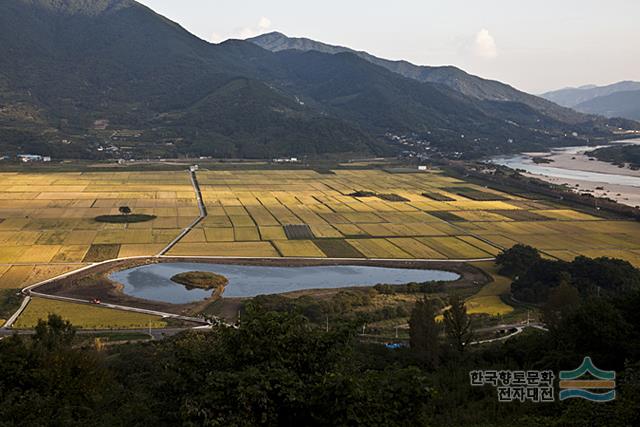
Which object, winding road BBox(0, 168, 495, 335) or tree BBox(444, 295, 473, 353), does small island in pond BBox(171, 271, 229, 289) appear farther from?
tree BBox(444, 295, 473, 353)

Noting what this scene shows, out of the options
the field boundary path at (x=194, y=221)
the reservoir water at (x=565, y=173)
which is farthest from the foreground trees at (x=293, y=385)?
the reservoir water at (x=565, y=173)

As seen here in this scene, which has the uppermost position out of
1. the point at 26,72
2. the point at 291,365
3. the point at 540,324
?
the point at 26,72

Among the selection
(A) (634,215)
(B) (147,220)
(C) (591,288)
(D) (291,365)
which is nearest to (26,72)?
(B) (147,220)

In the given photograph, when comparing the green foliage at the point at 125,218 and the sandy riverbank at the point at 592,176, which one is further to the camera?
the sandy riverbank at the point at 592,176

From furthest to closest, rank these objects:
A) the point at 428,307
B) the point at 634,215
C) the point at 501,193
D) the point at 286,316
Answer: the point at 501,193 → the point at 634,215 → the point at 428,307 → the point at 286,316

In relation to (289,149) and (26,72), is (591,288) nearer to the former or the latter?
(289,149)

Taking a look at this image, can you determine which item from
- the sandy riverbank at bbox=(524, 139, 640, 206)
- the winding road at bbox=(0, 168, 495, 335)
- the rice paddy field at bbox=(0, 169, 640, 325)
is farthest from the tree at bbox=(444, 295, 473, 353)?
the sandy riverbank at bbox=(524, 139, 640, 206)

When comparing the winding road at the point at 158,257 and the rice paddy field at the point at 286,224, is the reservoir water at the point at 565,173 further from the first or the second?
the winding road at the point at 158,257
